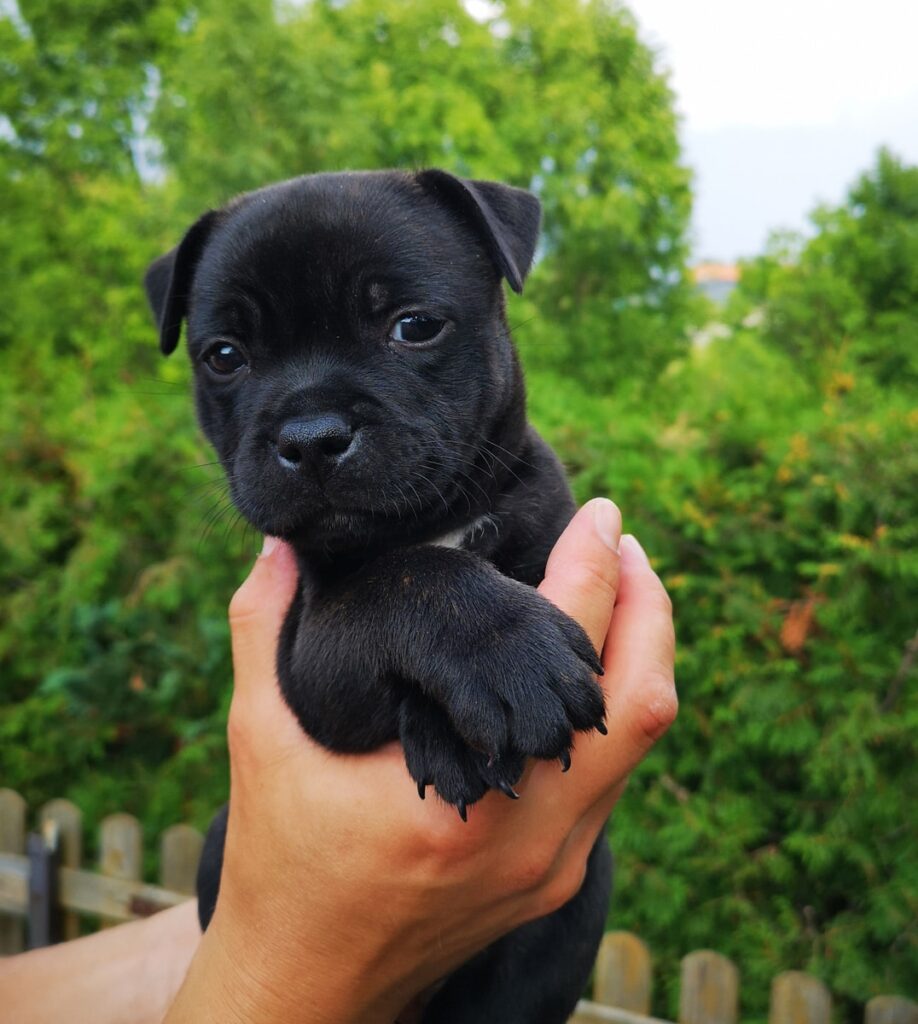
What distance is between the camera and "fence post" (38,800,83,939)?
459 cm

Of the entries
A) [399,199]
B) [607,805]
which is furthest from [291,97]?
[607,805]

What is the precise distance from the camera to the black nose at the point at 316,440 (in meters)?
1.87

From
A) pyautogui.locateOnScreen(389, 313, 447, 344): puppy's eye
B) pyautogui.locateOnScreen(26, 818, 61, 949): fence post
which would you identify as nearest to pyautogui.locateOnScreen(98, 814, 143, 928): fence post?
pyautogui.locateOnScreen(26, 818, 61, 949): fence post

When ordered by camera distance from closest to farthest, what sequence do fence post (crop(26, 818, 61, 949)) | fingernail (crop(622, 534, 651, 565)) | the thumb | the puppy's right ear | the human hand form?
the human hand < the thumb < fingernail (crop(622, 534, 651, 565)) < the puppy's right ear < fence post (crop(26, 818, 61, 949))

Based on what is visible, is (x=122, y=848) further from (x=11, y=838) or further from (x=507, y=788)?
(x=507, y=788)

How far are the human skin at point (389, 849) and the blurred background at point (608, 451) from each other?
3.18ft

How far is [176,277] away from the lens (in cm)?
260

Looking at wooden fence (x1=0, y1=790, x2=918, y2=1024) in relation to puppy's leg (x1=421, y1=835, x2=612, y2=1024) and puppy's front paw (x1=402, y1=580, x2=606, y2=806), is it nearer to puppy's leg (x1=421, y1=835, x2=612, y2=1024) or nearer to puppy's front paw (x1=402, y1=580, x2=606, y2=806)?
puppy's leg (x1=421, y1=835, x2=612, y2=1024)

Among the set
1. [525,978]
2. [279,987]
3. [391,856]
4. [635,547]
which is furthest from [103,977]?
[635,547]

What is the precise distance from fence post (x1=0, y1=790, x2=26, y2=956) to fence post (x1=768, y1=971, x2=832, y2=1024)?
12.2 feet

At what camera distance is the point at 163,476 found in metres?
5.25

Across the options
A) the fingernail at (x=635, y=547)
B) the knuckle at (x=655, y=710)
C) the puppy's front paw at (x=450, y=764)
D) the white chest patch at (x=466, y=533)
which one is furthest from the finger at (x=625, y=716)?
the white chest patch at (x=466, y=533)

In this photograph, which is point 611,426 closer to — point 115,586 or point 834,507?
point 834,507

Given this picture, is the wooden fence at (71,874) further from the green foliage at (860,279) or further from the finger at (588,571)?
the green foliage at (860,279)
